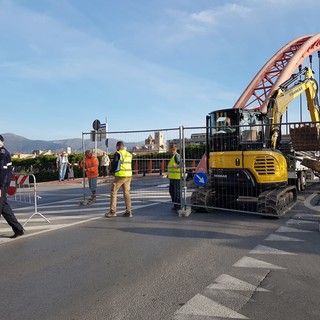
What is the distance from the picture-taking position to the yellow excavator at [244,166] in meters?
9.10

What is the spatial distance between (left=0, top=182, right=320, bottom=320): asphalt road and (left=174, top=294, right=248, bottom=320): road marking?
0.03 ft

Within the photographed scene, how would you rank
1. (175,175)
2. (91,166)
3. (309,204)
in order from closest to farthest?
1. (175,175)
2. (309,204)
3. (91,166)

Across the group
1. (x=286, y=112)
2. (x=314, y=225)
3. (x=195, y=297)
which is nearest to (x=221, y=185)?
(x=314, y=225)

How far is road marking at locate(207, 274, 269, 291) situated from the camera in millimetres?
4398

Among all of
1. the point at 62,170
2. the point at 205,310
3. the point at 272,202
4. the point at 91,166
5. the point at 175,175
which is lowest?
the point at 205,310

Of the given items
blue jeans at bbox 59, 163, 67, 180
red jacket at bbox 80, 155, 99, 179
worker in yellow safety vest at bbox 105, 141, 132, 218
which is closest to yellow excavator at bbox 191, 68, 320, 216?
worker in yellow safety vest at bbox 105, 141, 132, 218

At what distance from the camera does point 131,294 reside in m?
4.27

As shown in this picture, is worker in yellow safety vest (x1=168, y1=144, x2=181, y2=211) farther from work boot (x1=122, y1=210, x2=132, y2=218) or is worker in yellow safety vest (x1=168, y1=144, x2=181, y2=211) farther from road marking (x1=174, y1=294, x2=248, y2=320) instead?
road marking (x1=174, y1=294, x2=248, y2=320)

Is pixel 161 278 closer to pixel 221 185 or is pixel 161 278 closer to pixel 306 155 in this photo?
pixel 221 185

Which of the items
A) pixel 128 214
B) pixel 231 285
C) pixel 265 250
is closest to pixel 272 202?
pixel 265 250

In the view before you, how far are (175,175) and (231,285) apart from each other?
5.55 metres

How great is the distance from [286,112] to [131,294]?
9.51m

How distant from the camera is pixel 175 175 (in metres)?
9.91

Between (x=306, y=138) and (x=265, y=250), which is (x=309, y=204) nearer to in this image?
(x=306, y=138)
